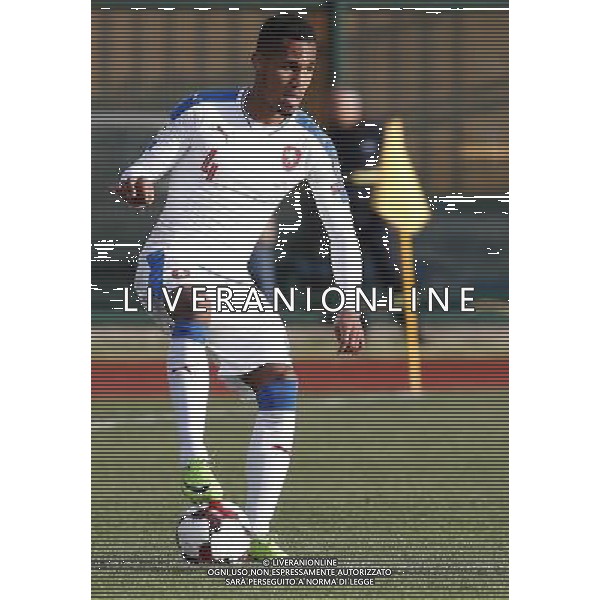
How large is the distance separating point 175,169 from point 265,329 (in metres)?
0.99

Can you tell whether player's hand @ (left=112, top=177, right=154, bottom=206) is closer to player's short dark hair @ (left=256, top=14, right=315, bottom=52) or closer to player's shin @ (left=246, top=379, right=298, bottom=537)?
player's short dark hair @ (left=256, top=14, right=315, bottom=52)

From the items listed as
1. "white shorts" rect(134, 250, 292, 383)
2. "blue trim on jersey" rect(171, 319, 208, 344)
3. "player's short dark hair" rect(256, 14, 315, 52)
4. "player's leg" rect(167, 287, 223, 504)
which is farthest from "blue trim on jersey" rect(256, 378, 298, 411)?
"player's short dark hair" rect(256, 14, 315, 52)

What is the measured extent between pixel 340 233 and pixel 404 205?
Result: 0.38 metres

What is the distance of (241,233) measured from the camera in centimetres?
935

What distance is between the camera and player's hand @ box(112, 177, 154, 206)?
30.8 feet

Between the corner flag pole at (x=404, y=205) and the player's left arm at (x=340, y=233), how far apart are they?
0.14m

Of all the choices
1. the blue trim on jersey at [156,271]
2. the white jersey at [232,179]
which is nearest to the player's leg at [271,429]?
the white jersey at [232,179]

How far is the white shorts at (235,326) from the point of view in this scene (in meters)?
9.36

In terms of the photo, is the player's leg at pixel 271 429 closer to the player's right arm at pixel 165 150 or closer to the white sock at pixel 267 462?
the white sock at pixel 267 462

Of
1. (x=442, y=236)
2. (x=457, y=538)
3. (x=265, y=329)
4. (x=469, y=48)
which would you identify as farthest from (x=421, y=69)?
(x=457, y=538)

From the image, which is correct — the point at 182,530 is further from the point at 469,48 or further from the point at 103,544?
the point at 469,48

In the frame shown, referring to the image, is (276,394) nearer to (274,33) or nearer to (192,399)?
(192,399)

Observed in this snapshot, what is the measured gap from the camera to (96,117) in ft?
30.9

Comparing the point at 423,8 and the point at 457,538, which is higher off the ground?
the point at 423,8
